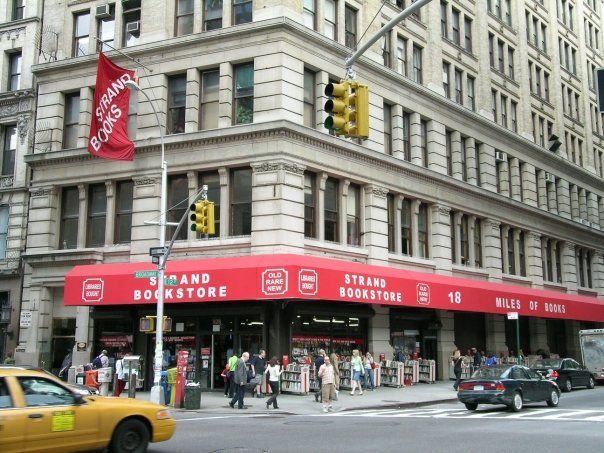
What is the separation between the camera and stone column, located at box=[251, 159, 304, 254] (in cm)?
2616

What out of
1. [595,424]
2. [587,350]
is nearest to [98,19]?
[595,424]

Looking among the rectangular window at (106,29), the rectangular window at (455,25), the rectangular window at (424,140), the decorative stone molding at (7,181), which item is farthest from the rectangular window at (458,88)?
the decorative stone molding at (7,181)

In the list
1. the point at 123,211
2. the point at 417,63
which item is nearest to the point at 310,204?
the point at 123,211

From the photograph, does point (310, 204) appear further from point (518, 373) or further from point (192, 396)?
point (518, 373)

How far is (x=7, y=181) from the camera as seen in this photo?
34125 millimetres

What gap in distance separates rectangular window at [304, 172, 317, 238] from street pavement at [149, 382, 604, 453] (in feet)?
23.3

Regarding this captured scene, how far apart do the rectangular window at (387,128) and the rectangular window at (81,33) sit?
14.8 meters

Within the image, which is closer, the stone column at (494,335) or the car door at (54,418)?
the car door at (54,418)

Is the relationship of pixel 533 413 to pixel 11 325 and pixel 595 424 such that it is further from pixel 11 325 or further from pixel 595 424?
pixel 11 325

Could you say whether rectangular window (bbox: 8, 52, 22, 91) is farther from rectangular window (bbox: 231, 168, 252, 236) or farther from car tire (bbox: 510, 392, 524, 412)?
car tire (bbox: 510, 392, 524, 412)

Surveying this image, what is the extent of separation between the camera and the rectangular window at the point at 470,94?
40312 mm

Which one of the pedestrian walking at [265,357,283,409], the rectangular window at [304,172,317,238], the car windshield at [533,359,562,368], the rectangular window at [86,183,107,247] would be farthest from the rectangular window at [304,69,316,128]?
the car windshield at [533,359,562,368]

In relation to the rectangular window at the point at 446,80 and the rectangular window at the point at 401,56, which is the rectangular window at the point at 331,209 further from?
the rectangular window at the point at 446,80

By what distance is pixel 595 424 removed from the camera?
641 inches
